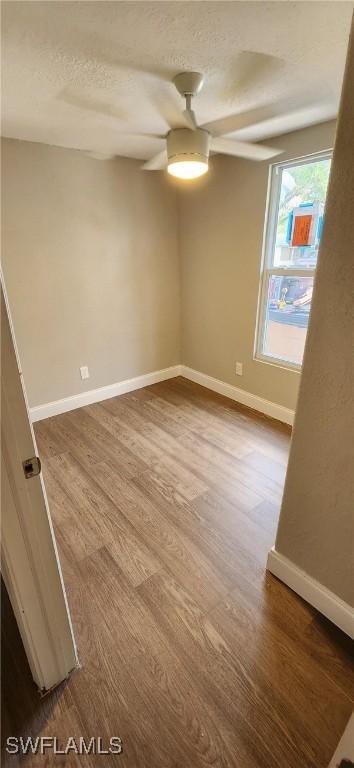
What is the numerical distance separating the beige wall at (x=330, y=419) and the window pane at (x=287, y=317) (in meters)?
1.57

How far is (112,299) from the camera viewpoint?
3.12 metres

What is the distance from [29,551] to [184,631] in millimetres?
802

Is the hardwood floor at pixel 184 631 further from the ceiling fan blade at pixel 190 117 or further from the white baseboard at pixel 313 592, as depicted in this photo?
the ceiling fan blade at pixel 190 117

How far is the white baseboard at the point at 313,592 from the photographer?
1282 mm

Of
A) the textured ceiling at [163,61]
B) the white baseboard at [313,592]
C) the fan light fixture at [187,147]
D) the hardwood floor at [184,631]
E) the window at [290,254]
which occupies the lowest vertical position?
the hardwood floor at [184,631]

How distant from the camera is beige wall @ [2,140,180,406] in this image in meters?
2.49

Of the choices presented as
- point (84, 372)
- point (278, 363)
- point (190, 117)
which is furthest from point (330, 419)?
point (84, 372)

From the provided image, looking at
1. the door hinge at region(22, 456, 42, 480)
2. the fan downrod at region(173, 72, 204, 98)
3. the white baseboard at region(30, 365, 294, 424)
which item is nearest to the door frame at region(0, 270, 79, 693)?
the door hinge at region(22, 456, 42, 480)

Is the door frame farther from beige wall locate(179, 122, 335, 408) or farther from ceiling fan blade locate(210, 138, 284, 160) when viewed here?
beige wall locate(179, 122, 335, 408)

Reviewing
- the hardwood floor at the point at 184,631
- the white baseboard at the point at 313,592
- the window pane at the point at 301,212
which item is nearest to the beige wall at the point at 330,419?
the white baseboard at the point at 313,592

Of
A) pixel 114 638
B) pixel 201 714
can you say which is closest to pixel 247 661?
pixel 201 714

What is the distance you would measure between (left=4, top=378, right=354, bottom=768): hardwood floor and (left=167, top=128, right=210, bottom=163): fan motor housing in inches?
74.4

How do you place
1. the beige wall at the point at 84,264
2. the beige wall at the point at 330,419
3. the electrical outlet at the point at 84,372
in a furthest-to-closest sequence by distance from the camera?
1. the electrical outlet at the point at 84,372
2. the beige wall at the point at 84,264
3. the beige wall at the point at 330,419

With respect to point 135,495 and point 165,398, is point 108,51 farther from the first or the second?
point 165,398
